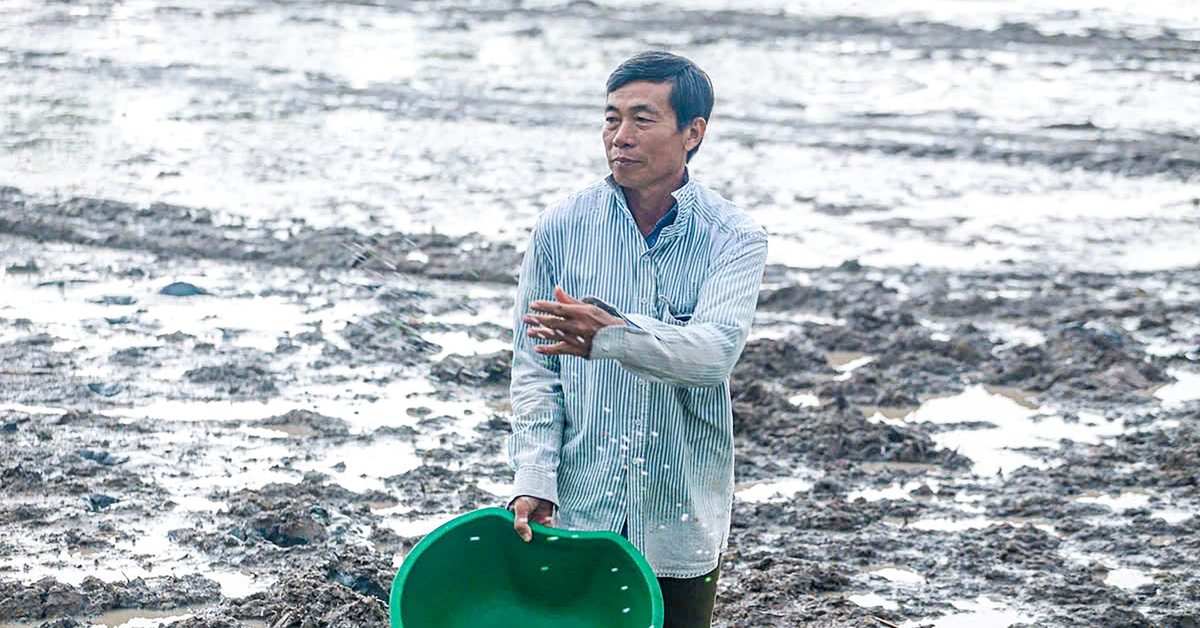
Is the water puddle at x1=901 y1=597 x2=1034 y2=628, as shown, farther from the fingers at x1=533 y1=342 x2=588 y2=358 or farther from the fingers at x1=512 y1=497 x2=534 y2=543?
the fingers at x1=533 y1=342 x2=588 y2=358

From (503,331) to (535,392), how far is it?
15.6 feet

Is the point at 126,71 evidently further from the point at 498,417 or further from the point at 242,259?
the point at 498,417

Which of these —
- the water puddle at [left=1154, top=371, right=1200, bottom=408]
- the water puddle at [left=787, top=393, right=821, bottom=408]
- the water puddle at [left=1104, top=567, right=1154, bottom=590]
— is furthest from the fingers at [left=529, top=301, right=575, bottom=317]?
the water puddle at [left=1154, top=371, right=1200, bottom=408]

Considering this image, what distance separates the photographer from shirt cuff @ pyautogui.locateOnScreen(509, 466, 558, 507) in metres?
2.81

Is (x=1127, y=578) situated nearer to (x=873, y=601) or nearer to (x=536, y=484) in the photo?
(x=873, y=601)

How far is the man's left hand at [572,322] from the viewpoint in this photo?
8.34ft

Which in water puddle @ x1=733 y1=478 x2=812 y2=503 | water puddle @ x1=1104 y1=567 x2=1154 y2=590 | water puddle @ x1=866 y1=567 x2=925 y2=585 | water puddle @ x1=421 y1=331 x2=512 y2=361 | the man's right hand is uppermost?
the man's right hand

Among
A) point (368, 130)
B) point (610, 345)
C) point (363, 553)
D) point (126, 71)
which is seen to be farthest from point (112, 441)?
point (126, 71)

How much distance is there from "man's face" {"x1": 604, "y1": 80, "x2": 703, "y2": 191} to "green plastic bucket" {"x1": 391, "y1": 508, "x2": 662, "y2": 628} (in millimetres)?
729

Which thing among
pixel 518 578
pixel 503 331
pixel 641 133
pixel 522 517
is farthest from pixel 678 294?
pixel 503 331

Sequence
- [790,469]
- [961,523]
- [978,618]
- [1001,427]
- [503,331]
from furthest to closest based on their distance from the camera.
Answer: [503,331] < [1001,427] < [790,469] < [961,523] < [978,618]

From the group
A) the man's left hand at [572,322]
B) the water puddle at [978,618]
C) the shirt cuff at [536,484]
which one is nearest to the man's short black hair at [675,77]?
the man's left hand at [572,322]

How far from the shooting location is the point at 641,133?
287 centimetres

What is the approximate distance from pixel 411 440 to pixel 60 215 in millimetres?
4504
